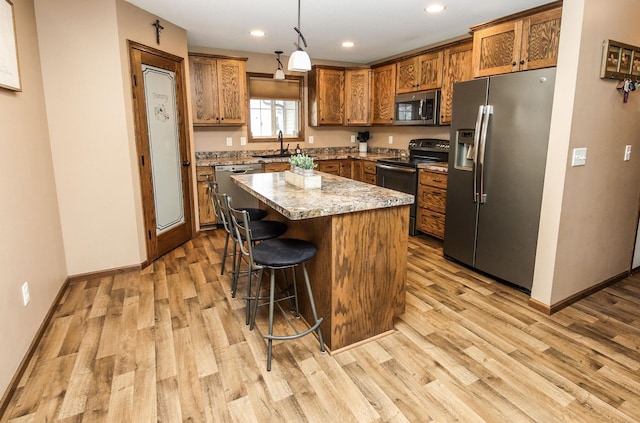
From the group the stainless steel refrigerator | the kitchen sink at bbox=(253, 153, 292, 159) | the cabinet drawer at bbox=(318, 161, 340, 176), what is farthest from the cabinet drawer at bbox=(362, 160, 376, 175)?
the stainless steel refrigerator

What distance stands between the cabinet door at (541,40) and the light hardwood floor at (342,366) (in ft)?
6.22

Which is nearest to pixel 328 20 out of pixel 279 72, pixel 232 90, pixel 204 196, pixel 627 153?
pixel 279 72

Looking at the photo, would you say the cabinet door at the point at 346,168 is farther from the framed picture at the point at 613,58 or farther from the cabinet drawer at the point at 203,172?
the framed picture at the point at 613,58

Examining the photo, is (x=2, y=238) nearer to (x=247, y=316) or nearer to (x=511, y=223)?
(x=247, y=316)

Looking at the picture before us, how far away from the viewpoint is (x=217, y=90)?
4.80 meters

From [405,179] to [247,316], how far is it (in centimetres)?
274

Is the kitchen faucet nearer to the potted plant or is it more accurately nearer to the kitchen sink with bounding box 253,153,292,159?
the kitchen sink with bounding box 253,153,292,159

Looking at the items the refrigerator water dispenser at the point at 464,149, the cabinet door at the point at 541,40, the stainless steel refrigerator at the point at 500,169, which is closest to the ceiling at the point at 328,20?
the cabinet door at the point at 541,40

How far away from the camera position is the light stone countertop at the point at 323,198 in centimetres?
196

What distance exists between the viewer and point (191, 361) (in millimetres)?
2148

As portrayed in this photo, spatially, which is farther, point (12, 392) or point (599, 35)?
point (599, 35)

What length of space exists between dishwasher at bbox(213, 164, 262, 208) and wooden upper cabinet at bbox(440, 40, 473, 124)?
2.45 m

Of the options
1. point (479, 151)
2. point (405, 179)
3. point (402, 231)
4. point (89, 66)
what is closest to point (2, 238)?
point (89, 66)

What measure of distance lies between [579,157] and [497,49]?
1.27 meters
